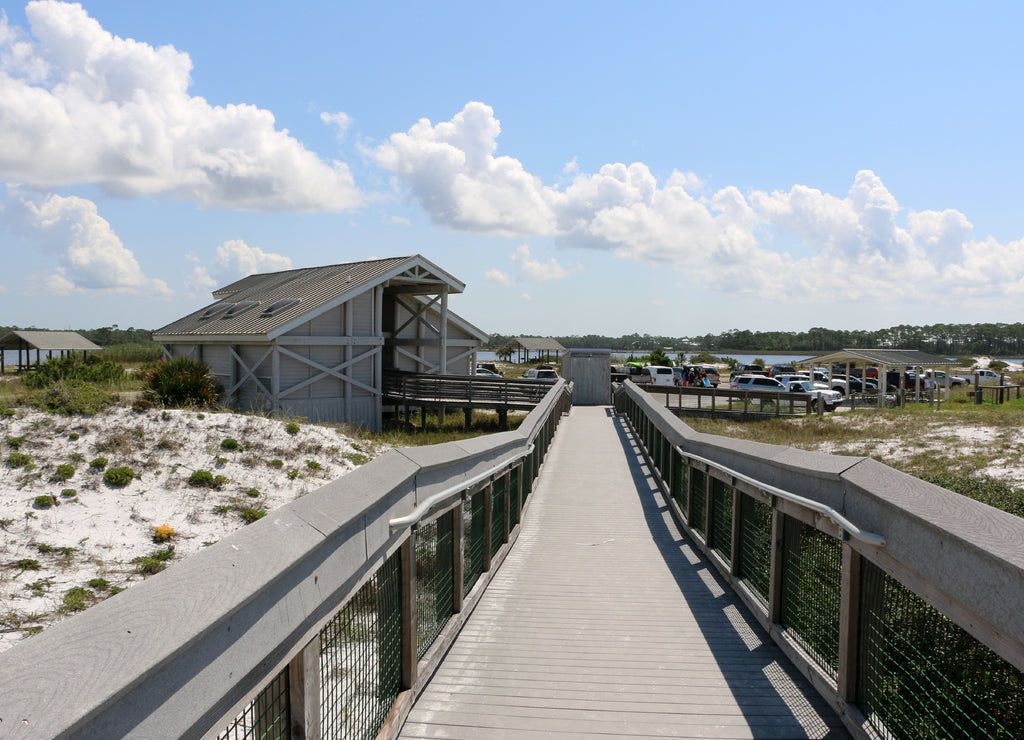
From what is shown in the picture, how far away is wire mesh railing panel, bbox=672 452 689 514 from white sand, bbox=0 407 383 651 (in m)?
7.84

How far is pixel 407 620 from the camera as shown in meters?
4.37

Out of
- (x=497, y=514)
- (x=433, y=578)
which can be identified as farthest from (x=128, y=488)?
(x=433, y=578)

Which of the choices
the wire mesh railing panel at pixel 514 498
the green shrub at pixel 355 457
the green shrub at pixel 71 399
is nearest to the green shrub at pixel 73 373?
the green shrub at pixel 71 399

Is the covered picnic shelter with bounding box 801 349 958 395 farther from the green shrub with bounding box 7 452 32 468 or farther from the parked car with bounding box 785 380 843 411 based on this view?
the green shrub with bounding box 7 452 32 468

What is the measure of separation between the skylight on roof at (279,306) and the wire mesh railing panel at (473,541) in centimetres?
2150

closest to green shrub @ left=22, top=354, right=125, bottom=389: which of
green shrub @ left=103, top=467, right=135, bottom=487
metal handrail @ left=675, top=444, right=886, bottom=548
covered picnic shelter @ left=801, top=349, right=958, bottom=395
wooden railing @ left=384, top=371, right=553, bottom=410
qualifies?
green shrub @ left=103, top=467, right=135, bottom=487

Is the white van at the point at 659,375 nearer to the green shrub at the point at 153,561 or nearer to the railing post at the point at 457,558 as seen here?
the green shrub at the point at 153,561

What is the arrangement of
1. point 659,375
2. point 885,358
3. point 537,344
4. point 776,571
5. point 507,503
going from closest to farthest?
point 776,571
point 507,503
point 885,358
point 659,375
point 537,344

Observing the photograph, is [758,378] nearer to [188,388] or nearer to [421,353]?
[421,353]

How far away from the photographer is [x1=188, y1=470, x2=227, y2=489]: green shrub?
14461 mm

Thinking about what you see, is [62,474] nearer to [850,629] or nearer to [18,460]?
[18,460]

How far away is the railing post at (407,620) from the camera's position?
4371mm

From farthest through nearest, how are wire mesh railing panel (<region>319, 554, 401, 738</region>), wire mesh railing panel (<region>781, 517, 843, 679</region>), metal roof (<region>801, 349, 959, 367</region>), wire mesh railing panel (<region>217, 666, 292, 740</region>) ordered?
metal roof (<region>801, 349, 959, 367</region>) < wire mesh railing panel (<region>781, 517, 843, 679</region>) < wire mesh railing panel (<region>319, 554, 401, 738</region>) < wire mesh railing panel (<region>217, 666, 292, 740</region>)

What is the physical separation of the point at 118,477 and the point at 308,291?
52.1 feet
